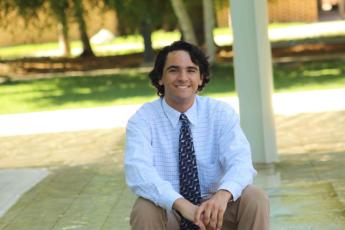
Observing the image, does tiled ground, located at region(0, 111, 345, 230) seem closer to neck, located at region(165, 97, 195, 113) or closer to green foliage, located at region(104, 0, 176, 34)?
neck, located at region(165, 97, 195, 113)

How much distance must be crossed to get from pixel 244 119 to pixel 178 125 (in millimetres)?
4840

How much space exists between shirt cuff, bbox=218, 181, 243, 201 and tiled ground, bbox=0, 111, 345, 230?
7.22ft

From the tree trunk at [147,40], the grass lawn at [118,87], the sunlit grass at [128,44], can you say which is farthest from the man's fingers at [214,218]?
the sunlit grass at [128,44]

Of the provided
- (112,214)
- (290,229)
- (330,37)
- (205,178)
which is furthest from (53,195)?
(330,37)

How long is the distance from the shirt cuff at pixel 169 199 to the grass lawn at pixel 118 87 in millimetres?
12328

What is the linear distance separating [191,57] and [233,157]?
0.55m

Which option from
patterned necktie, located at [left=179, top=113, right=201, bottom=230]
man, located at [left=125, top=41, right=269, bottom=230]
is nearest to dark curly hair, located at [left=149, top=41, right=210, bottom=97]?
man, located at [left=125, top=41, right=269, bottom=230]

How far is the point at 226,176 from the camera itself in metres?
4.56

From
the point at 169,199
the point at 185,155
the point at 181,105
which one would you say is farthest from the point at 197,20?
the point at 169,199

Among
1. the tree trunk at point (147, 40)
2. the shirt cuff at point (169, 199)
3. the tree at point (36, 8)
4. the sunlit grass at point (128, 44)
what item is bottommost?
the sunlit grass at point (128, 44)

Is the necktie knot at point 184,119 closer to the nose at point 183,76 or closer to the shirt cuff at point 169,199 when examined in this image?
the nose at point 183,76

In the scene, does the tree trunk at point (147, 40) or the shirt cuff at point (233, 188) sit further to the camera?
the tree trunk at point (147, 40)

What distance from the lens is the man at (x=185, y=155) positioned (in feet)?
14.7

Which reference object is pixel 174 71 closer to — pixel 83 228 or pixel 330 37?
pixel 83 228
